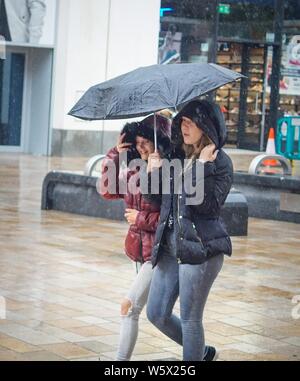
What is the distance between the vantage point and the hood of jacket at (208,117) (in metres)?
5.53

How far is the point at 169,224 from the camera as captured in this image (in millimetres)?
5582

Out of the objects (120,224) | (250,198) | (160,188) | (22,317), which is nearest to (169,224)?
(160,188)

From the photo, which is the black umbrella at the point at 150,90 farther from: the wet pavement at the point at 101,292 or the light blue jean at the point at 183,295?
the wet pavement at the point at 101,292

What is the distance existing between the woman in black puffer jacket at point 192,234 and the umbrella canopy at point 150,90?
12cm

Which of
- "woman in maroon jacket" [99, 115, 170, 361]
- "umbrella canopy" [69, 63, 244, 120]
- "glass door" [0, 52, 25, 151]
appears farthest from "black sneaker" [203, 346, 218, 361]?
"glass door" [0, 52, 25, 151]

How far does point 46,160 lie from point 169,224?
16.9m

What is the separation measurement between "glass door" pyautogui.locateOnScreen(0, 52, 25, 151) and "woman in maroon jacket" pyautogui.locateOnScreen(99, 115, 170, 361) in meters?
18.0

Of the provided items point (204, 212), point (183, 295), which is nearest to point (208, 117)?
point (204, 212)

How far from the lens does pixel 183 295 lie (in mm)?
5465

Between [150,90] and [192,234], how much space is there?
2.67 feet

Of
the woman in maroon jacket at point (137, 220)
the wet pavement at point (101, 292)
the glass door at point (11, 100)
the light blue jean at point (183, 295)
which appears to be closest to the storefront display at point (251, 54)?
the glass door at point (11, 100)

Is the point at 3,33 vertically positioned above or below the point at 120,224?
above
